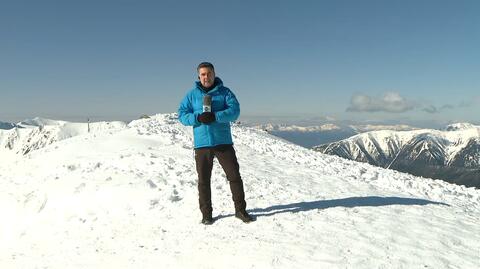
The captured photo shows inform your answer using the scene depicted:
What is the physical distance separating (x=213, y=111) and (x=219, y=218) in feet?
8.75

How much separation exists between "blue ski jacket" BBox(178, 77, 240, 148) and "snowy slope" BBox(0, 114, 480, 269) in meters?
1.97

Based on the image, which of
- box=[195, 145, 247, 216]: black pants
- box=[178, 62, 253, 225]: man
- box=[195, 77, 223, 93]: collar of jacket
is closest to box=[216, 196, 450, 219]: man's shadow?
box=[195, 145, 247, 216]: black pants

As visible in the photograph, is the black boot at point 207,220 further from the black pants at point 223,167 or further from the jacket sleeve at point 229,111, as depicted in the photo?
the jacket sleeve at point 229,111

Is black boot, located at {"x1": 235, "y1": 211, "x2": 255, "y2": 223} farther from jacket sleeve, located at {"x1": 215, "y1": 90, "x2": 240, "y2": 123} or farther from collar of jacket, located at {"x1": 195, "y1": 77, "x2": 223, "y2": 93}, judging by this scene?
collar of jacket, located at {"x1": 195, "y1": 77, "x2": 223, "y2": 93}

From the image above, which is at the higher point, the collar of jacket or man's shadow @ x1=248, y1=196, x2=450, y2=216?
the collar of jacket

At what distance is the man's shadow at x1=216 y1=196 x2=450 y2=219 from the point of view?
1116 cm

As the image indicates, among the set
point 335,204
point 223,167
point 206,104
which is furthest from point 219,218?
point 335,204

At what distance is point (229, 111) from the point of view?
942 cm

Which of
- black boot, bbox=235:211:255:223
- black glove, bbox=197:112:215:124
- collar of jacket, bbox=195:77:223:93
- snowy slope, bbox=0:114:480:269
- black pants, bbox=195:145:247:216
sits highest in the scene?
collar of jacket, bbox=195:77:223:93

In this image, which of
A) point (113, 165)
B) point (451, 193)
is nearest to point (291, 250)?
point (113, 165)

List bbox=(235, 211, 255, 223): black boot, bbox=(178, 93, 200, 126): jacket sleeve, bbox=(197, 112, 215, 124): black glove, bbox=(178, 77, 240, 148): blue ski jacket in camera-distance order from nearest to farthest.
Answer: bbox=(197, 112, 215, 124): black glove → bbox=(178, 77, 240, 148): blue ski jacket → bbox=(178, 93, 200, 126): jacket sleeve → bbox=(235, 211, 255, 223): black boot

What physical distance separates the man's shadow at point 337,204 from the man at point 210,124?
1219mm

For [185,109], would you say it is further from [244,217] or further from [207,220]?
[244,217]

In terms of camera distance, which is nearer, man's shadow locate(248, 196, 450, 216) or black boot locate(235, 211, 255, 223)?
black boot locate(235, 211, 255, 223)
